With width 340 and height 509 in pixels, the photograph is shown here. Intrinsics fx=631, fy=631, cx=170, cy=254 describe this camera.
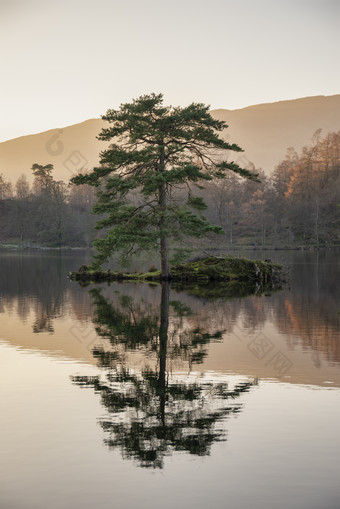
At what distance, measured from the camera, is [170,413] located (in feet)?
37.4

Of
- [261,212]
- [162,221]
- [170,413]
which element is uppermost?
[261,212]

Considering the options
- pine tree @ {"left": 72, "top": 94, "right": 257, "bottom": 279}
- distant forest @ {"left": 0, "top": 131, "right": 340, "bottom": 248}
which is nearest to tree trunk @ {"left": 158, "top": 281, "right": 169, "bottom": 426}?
pine tree @ {"left": 72, "top": 94, "right": 257, "bottom": 279}

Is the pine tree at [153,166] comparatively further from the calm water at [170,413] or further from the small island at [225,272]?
the calm water at [170,413]

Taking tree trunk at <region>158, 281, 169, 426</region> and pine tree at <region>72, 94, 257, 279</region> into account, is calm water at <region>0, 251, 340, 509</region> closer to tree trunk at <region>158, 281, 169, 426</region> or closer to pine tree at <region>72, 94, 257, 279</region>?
tree trunk at <region>158, 281, 169, 426</region>

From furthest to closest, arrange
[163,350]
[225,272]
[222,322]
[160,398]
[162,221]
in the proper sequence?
[225,272]
[162,221]
[222,322]
[163,350]
[160,398]

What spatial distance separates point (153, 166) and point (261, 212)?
→ 104265 millimetres

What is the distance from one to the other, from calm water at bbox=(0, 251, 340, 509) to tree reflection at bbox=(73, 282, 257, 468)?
0.03 meters

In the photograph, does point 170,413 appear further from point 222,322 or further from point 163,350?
point 222,322

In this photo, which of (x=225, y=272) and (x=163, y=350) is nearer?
(x=163, y=350)

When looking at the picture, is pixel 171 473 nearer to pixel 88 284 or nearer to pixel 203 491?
pixel 203 491

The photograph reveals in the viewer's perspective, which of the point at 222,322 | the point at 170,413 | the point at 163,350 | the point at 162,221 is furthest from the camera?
the point at 162,221

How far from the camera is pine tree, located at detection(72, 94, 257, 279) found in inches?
1558

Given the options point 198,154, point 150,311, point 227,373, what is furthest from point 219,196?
point 227,373

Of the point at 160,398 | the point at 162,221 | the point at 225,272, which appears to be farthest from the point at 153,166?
the point at 160,398
